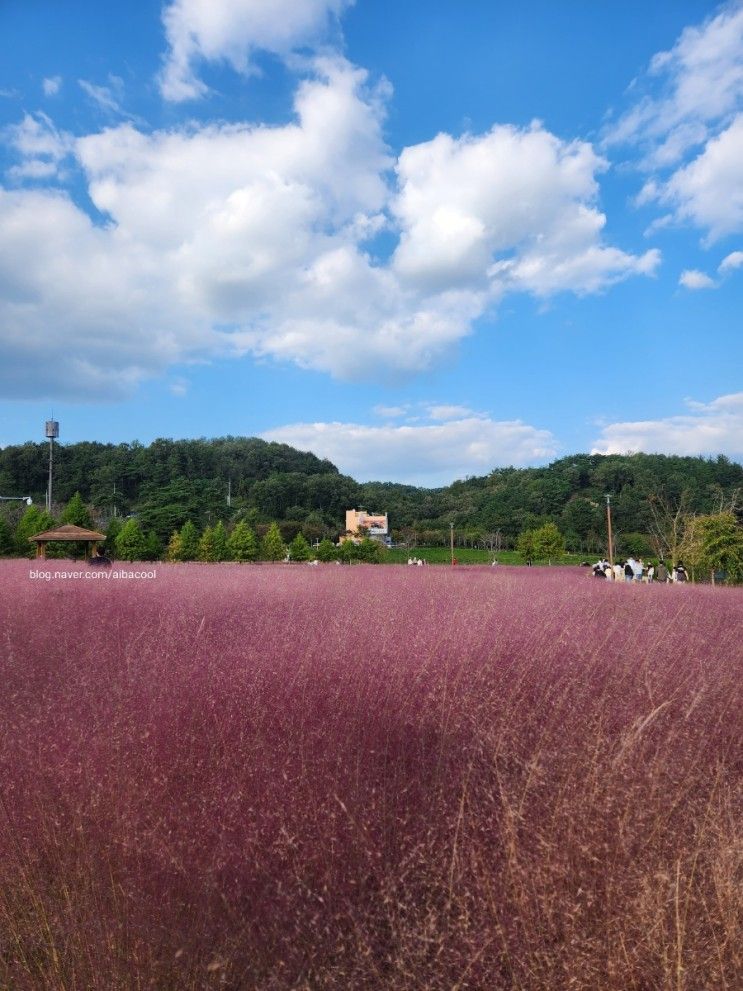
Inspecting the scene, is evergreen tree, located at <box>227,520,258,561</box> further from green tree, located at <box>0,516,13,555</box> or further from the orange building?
the orange building

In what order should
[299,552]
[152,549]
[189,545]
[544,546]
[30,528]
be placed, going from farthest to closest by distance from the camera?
[544,546] < [299,552] < [189,545] < [152,549] < [30,528]

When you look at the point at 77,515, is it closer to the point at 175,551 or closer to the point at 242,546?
the point at 175,551

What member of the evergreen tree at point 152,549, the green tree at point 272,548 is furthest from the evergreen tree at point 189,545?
the green tree at point 272,548

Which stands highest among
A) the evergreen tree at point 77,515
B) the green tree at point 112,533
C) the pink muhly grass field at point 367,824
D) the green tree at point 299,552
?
the evergreen tree at point 77,515

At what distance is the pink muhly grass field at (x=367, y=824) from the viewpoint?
151 cm

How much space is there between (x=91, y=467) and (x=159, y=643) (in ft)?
237

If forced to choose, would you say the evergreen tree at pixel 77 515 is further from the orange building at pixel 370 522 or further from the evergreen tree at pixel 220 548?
the orange building at pixel 370 522

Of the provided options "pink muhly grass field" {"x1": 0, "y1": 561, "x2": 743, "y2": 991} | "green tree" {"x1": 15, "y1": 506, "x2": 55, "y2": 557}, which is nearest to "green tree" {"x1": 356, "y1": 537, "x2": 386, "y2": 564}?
"green tree" {"x1": 15, "y1": 506, "x2": 55, "y2": 557}

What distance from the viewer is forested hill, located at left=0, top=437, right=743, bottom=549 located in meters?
52.7

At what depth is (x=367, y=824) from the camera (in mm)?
1811

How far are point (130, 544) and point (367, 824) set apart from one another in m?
36.2

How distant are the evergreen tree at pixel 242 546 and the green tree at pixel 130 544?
538 cm

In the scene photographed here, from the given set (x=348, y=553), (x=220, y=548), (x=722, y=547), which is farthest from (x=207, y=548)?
(x=722, y=547)

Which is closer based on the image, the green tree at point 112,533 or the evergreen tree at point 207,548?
the green tree at point 112,533
